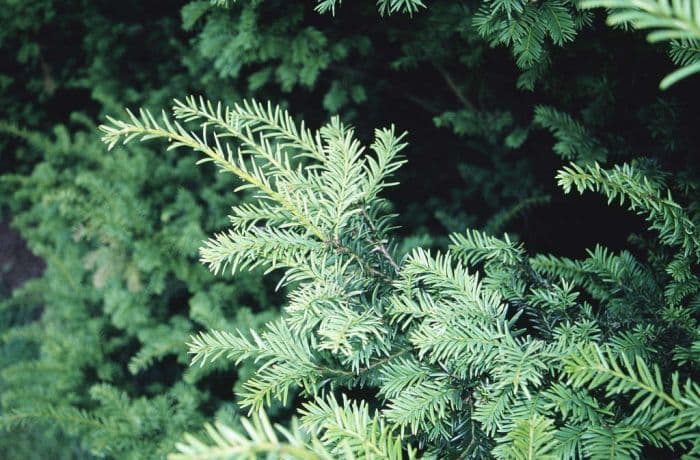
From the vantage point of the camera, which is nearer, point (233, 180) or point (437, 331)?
point (437, 331)

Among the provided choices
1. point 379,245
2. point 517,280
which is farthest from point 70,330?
point 517,280

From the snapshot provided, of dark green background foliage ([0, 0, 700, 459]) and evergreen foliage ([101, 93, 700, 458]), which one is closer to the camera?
evergreen foliage ([101, 93, 700, 458])

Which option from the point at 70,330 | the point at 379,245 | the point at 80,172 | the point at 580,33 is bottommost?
the point at 70,330

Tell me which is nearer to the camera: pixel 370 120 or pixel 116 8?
pixel 370 120

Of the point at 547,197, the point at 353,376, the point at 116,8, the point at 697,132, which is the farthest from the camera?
the point at 116,8

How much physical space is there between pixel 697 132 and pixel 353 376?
111 centimetres

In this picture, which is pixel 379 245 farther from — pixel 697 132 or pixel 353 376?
pixel 697 132

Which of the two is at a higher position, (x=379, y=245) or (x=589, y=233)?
(x=379, y=245)

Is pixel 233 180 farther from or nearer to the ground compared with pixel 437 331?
farther from the ground

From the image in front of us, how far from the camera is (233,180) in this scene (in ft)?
7.39

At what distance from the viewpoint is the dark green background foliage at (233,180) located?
1.49 m

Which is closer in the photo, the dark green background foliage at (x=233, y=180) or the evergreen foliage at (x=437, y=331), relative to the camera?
the evergreen foliage at (x=437, y=331)

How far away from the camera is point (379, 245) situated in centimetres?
113

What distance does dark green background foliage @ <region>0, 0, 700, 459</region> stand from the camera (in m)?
1.49
